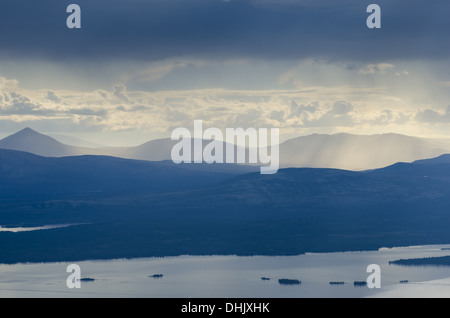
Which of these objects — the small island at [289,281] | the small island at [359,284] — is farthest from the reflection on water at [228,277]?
the small island at [289,281]

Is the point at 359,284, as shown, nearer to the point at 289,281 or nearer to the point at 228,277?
the point at 289,281

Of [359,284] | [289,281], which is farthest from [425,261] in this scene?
[289,281]

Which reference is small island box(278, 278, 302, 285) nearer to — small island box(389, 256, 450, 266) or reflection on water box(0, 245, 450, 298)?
reflection on water box(0, 245, 450, 298)

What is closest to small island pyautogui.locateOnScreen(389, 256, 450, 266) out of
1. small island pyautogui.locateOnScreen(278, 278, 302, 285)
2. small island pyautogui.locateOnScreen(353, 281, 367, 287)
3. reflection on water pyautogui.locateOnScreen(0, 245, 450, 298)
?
reflection on water pyautogui.locateOnScreen(0, 245, 450, 298)

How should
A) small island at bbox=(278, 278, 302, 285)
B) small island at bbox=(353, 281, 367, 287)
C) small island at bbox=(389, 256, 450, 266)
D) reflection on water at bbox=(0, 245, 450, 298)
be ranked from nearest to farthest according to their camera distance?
reflection on water at bbox=(0, 245, 450, 298), small island at bbox=(353, 281, 367, 287), small island at bbox=(278, 278, 302, 285), small island at bbox=(389, 256, 450, 266)

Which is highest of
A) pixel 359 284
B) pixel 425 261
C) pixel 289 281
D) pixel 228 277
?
pixel 425 261
